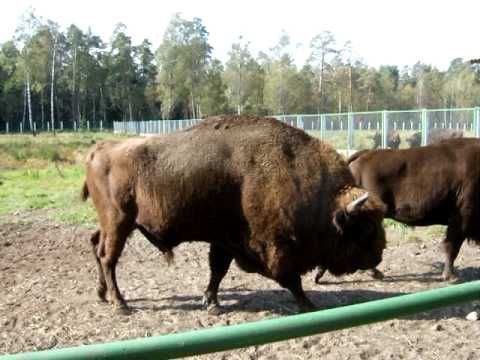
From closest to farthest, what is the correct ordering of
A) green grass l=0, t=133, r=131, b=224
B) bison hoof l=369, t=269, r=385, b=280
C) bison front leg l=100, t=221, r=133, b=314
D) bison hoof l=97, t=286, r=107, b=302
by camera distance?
bison front leg l=100, t=221, r=133, b=314
bison hoof l=97, t=286, r=107, b=302
bison hoof l=369, t=269, r=385, b=280
green grass l=0, t=133, r=131, b=224

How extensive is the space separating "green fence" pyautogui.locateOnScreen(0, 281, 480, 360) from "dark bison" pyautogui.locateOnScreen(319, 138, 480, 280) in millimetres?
6419

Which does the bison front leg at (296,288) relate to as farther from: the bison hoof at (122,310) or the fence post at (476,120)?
the fence post at (476,120)

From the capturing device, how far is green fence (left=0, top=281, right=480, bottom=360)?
1.51m

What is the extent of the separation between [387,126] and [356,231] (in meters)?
18.0

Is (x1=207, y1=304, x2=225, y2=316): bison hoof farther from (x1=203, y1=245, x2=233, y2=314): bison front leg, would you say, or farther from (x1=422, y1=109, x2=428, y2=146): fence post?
(x1=422, y1=109, x2=428, y2=146): fence post

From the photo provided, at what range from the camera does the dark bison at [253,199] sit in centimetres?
659

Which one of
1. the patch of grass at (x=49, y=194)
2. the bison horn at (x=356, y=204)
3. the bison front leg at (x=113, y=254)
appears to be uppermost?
the bison horn at (x=356, y=204)

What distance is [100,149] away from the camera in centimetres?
743

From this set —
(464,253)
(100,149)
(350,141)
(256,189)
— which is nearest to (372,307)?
(256,189)

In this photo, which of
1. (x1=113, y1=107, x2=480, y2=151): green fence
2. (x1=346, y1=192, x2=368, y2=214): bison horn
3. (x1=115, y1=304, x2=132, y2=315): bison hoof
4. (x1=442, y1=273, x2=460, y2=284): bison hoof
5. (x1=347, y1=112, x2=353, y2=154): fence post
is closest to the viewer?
(x1=346, y1=192, x2=368, y2=214): bison horn

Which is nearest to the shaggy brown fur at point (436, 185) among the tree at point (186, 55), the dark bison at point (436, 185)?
the dark bison at point (436, 185)

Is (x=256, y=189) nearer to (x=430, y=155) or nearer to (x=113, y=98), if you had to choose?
(x=430, y=155)

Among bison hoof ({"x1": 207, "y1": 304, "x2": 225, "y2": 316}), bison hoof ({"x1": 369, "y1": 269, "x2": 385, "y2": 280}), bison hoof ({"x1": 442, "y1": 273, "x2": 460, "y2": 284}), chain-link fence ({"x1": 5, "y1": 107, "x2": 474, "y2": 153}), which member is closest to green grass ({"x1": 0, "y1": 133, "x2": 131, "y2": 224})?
chain-link fence ({"x1": 5, "y1": 107, "x2": 474, "y2": 153})

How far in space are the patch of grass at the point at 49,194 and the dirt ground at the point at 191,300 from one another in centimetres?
267
